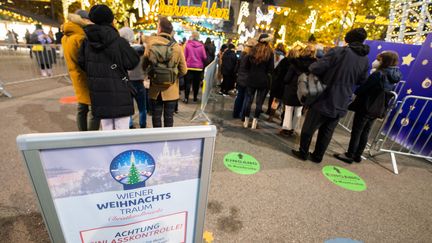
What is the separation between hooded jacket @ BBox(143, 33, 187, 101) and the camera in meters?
3.04

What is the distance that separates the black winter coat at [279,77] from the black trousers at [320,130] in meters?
1.43

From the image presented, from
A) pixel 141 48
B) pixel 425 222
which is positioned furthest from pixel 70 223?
pixel 425 222

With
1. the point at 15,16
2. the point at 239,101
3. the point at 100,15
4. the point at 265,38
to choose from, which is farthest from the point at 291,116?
the point at 15,16

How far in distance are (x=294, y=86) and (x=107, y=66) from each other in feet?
11.0

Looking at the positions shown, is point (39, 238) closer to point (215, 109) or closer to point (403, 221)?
point (403, 221)

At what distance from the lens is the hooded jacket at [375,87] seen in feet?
11.3

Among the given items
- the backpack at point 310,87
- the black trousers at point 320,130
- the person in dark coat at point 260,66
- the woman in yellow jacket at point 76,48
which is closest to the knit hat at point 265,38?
the person in dark coat at point 260,66

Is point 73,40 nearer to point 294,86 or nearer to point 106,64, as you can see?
point 106,64

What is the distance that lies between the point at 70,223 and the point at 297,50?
163 inches

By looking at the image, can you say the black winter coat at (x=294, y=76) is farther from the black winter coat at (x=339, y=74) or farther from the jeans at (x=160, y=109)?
the jeans at (x=160, y=109)

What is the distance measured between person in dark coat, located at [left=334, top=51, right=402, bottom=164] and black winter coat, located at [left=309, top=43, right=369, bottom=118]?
42cm

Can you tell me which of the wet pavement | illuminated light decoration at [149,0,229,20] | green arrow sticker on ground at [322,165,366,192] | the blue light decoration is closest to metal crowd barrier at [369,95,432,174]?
the blue light decoration

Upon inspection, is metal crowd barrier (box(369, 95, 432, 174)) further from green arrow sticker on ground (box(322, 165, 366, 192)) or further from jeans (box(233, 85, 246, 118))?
jeans (box(233, 85, 246, 118))

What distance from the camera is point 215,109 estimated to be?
6.29 m
